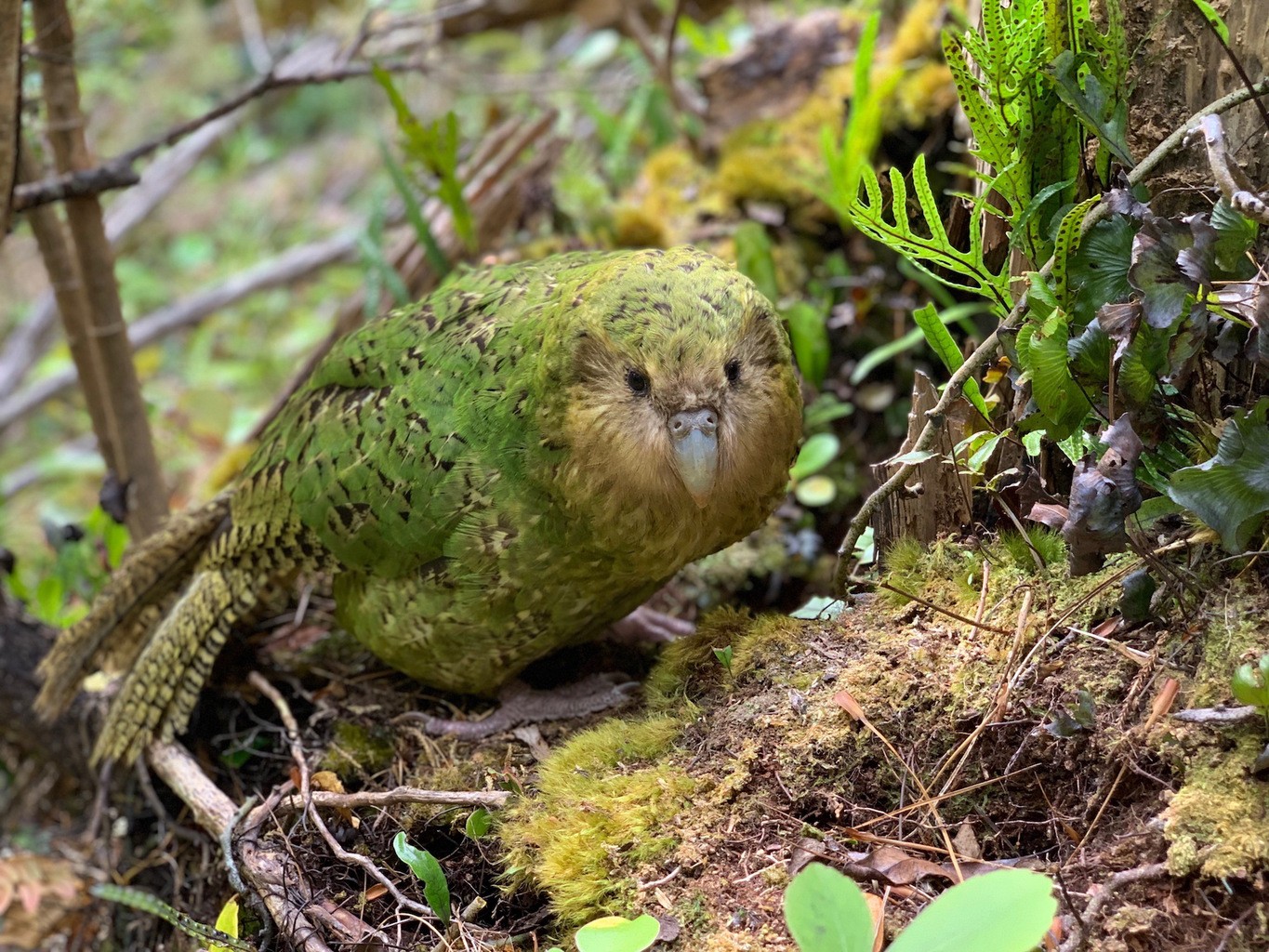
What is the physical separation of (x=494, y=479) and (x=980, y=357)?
1.30 metres

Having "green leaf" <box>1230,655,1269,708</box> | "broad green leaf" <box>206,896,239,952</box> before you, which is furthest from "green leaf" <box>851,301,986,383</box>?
"broad green leaf" <box>206,896,239,952</box>

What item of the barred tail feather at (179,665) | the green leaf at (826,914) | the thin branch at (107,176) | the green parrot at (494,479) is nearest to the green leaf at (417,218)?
the thin branch at (107,176)

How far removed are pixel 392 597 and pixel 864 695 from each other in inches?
58.4

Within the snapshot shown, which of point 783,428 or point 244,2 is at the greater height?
point 244,2

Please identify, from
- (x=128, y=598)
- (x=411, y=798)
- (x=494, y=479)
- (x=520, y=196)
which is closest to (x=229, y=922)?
(x=411, y=798)

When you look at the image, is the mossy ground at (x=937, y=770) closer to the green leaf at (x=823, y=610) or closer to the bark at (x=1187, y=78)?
the green leaf at (x=823, y=610)

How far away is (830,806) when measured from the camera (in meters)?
2.33

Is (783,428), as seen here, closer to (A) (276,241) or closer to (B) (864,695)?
(B) (864,695)

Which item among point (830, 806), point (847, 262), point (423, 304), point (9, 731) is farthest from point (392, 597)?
point (847, 262)

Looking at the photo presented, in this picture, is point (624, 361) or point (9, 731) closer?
point (624, 361)

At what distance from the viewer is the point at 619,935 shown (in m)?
2.10

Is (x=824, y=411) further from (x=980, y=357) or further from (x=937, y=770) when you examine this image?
(x=937, y=770)

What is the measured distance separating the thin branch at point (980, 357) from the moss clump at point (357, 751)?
4.91 ft

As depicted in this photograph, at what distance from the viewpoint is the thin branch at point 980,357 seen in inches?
83.4
